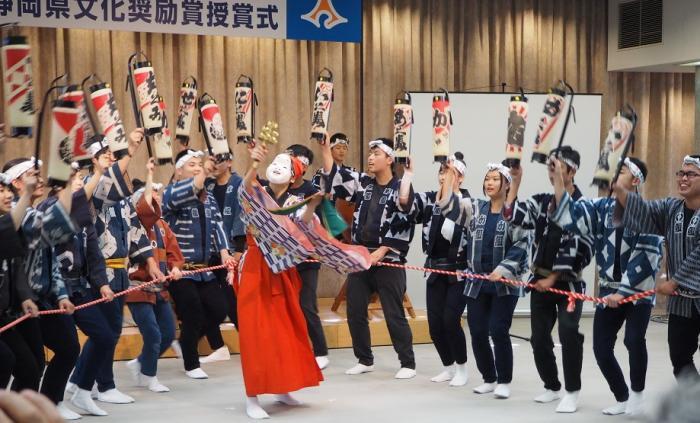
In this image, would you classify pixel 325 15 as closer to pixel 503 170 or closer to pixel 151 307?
pixel 503 170

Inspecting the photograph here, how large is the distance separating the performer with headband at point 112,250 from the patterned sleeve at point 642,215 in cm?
231

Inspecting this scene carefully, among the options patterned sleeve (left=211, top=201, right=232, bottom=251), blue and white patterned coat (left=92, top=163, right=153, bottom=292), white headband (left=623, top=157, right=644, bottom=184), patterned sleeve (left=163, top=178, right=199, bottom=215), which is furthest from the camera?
patterned sleeve (left=211, top=201, right=232, bottom=251)

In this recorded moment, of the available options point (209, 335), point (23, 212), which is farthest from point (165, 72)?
point (23, 212)

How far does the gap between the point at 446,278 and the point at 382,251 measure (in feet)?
1.39

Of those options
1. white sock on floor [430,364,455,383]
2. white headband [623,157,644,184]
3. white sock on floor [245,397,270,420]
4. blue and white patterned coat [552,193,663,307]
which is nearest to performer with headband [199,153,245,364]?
white sock on floor [430,364,455,383]

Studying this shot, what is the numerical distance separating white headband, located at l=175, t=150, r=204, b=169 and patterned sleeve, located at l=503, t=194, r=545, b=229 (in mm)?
1952

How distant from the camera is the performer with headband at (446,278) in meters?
5.73

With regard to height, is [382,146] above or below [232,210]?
above

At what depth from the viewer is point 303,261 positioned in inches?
206

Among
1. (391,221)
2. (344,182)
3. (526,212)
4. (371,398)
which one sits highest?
(344,182)

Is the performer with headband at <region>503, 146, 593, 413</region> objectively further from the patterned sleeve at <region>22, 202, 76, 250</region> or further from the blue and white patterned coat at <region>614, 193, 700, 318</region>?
the patterned sleeve at <region>22, 202, 76, 250</region>

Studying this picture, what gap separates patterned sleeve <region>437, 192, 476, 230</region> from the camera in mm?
5488

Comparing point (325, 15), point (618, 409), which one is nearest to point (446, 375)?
point (618, 409)

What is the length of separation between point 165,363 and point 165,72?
2516mm
